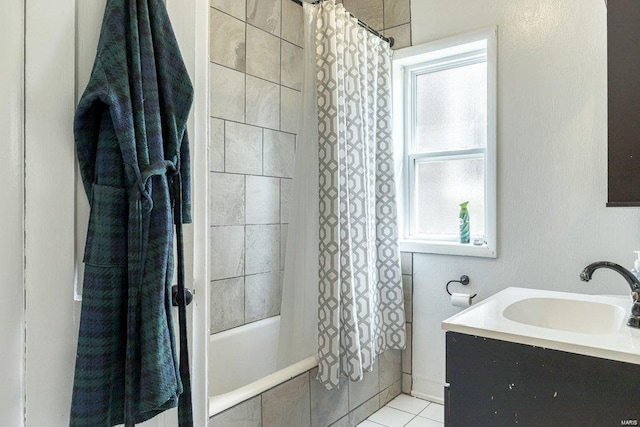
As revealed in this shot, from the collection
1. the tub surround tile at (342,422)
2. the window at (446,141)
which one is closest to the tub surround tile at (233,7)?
the window at (446,141)

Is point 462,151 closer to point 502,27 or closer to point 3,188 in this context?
point 502,27

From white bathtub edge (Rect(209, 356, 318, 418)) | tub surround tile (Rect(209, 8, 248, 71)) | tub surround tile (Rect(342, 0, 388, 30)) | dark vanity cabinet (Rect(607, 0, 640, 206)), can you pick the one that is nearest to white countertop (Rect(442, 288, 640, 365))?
dark vanity cabinet (Rect(607, 0, 640, 206))

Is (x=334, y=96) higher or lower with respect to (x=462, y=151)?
higher

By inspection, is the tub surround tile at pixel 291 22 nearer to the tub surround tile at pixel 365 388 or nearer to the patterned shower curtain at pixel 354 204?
the patterned shower curtain at pixel 354 204

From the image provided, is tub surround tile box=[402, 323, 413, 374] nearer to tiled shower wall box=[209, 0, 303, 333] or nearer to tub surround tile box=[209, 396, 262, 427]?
tiled shower wall box=[209, 0, 303, 333]

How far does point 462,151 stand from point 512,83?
415mm

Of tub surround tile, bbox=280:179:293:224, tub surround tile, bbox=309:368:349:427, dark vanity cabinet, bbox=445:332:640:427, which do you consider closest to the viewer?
dark vanity cabinet, bbox=445:332:640:427

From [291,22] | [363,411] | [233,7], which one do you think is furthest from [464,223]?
[233,7]

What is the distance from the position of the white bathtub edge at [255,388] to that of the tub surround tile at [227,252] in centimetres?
65

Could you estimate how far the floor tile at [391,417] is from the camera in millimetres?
2088

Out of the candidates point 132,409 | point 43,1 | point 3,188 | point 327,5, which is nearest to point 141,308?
point 132,409

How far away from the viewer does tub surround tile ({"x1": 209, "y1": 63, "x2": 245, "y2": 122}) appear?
82.7 inches

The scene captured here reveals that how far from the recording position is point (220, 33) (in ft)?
6.91

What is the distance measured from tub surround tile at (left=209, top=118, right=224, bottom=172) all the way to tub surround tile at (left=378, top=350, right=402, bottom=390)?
1.31m
